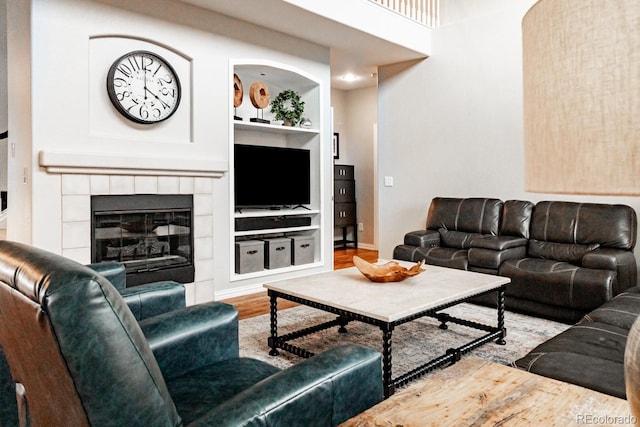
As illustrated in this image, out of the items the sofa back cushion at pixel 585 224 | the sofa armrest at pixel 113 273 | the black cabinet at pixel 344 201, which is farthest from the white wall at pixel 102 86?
the black cabinet at pixel 344 201

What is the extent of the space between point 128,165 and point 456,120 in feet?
11.6

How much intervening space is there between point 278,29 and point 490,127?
2450mm

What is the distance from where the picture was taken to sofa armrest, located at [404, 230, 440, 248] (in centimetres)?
449

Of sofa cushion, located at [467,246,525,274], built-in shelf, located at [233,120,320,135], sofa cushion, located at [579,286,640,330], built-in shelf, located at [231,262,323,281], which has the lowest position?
built-in shelf, located at [231,262,323,281]

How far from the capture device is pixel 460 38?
16.8 ft

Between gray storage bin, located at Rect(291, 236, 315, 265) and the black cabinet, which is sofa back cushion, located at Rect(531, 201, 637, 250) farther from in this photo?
the black cabinet

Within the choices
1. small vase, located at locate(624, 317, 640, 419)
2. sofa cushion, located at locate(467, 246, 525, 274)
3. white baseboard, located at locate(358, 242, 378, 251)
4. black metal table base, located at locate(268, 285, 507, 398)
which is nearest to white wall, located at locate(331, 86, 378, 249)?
white baseboard, located at locate(358, 242, 378, 251)

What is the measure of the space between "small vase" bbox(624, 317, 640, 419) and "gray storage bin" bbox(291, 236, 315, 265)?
14.6 feet

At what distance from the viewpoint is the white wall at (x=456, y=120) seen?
4758 mm

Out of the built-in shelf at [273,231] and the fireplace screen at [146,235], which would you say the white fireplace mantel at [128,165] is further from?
the built-in shelf at [273,231]

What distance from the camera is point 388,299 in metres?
2.39

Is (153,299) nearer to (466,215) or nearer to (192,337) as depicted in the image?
(192,337)

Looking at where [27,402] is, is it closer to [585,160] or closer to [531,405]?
[531,405]

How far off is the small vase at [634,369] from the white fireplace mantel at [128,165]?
3.49 m
